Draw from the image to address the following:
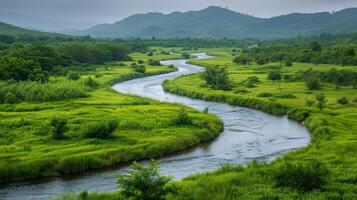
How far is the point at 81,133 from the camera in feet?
165

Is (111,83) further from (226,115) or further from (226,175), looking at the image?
(226,175)

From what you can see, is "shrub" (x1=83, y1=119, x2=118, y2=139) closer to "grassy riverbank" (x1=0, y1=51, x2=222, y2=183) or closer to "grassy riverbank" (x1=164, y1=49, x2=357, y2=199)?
"grassy riverbank" (x1=0, y1=51, x2=222, y2=183)

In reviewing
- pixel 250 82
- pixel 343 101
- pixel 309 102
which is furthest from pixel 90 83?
pixel 343 101

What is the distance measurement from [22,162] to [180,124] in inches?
900

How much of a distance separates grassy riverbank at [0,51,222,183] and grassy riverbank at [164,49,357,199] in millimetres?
12028

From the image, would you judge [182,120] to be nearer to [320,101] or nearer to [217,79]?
[320,101]

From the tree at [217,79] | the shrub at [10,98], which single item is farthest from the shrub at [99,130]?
the tree at [217,79]

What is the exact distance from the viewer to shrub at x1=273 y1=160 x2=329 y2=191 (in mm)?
32281

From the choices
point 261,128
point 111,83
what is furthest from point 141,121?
point 111,83

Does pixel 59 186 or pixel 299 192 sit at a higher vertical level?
pixel 299 192

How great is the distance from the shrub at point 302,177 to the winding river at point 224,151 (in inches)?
448

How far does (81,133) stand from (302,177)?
26.3 metres

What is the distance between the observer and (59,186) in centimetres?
3894

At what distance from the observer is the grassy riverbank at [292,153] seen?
105 feet
